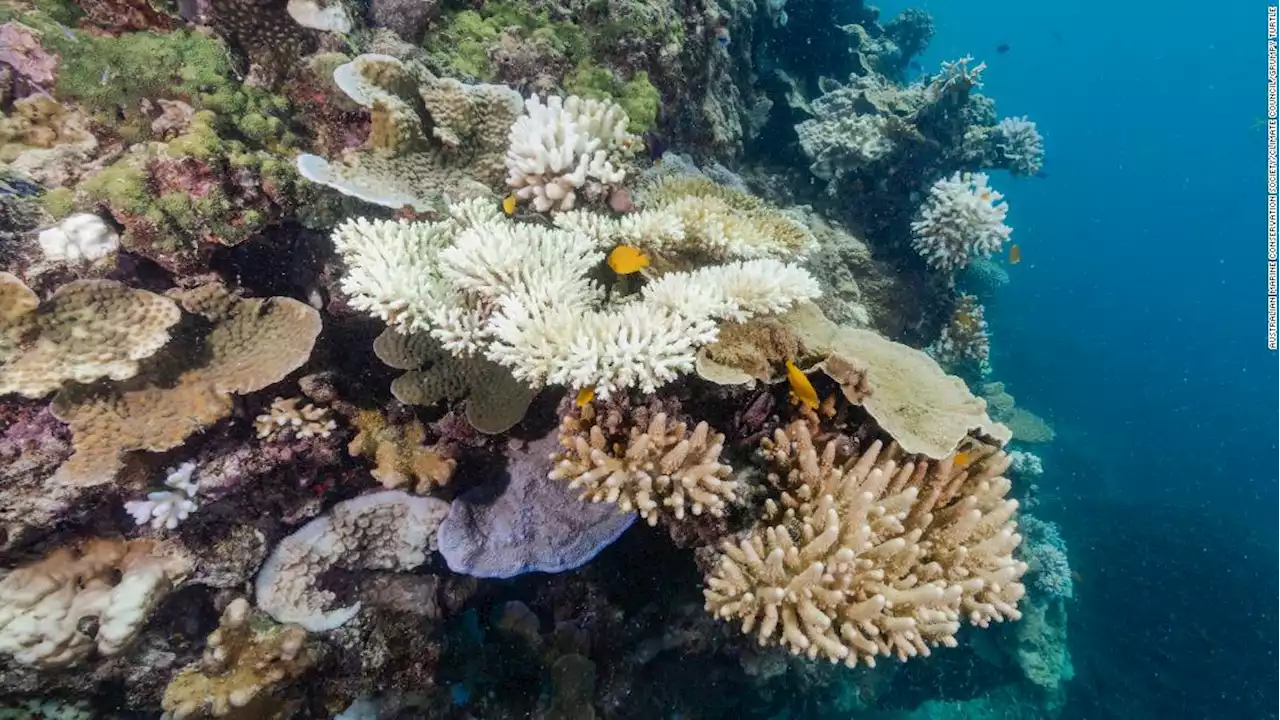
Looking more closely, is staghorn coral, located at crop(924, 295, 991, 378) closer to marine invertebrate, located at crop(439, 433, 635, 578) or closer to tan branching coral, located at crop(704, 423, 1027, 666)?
tan branching coral, located at crop(704, 423, 1027, 666)

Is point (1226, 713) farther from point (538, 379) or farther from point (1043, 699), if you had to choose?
point (538, 379)

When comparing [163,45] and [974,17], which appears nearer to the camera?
[163,45]

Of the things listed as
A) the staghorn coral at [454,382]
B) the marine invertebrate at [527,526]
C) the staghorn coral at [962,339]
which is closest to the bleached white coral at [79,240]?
the staghorn coral at [454,382]

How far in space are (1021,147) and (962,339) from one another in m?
3.44

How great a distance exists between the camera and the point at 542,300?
9.39ft

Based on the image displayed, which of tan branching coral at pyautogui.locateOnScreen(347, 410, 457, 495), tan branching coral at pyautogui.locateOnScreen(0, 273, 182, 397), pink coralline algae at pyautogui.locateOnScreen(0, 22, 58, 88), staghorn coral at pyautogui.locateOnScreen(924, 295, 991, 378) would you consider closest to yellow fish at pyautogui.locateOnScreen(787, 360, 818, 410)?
tan branching coral at pyautogui.locateOnScreen(347, 410, 457, 495)

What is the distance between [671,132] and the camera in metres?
5.53

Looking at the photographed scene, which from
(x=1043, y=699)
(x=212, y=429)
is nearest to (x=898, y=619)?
(x=212, y=429)

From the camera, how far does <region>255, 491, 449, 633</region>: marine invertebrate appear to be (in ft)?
11.4

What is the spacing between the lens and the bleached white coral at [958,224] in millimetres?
6512

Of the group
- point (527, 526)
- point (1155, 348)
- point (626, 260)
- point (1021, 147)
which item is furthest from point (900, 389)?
point (1155, 348)

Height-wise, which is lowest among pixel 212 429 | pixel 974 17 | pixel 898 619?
pixel 212 429

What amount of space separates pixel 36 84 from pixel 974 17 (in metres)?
138

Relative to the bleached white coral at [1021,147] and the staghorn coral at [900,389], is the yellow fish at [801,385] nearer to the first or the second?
the staghorn coral at [900,389]
